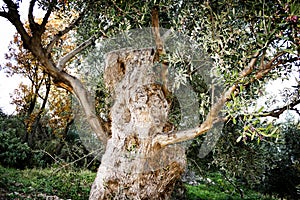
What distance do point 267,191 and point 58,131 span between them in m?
10.5

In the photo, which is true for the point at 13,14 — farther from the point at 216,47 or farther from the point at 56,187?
the point at 56,187

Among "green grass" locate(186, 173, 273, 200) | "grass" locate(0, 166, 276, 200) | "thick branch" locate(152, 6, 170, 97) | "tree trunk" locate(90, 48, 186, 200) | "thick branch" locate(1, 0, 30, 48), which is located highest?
"thick branch" locate(1, 0, 30, 48)

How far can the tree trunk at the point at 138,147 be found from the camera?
395cm

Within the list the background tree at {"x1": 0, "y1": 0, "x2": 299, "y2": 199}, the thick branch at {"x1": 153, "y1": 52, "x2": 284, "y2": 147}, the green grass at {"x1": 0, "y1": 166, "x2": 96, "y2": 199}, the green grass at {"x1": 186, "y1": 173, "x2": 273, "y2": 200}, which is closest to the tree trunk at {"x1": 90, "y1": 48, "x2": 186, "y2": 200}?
the background tree at {"x1": 0, "y1": 0, "x2": 299, "y2": 199}

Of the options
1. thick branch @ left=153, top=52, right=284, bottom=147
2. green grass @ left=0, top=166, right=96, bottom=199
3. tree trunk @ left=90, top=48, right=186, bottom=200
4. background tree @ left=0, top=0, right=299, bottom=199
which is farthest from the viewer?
green grass @ left=0, top=166, right=96, bottom=199

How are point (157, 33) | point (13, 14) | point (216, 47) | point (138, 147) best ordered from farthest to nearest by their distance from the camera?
point (13, 14)
point (157, 33)
point (138, 147)
point (216, 47)

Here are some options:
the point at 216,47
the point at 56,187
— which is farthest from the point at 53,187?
the point at 216,47

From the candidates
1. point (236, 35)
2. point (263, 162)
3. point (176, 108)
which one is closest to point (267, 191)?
point (263, 162)

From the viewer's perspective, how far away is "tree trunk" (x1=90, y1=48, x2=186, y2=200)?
395 cm

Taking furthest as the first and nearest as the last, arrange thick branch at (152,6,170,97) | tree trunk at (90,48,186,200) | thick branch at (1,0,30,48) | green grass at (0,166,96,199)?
green grass at (0,166,96,199), thick branch at (1,0,30,48), thick branch at (152,6,170,97), tree trunk at (90,48,186,200)

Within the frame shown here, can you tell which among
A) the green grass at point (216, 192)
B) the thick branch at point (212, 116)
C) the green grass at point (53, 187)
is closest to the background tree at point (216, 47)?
the thick branch at point (212, 116)

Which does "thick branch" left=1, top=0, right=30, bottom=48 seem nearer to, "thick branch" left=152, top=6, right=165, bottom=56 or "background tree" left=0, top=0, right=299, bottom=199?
"background tree" left=0, top=0, right=299, bottom=199

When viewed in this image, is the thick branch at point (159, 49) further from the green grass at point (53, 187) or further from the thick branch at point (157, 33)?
the green grass at point (53, 187)

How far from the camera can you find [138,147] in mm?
4062
